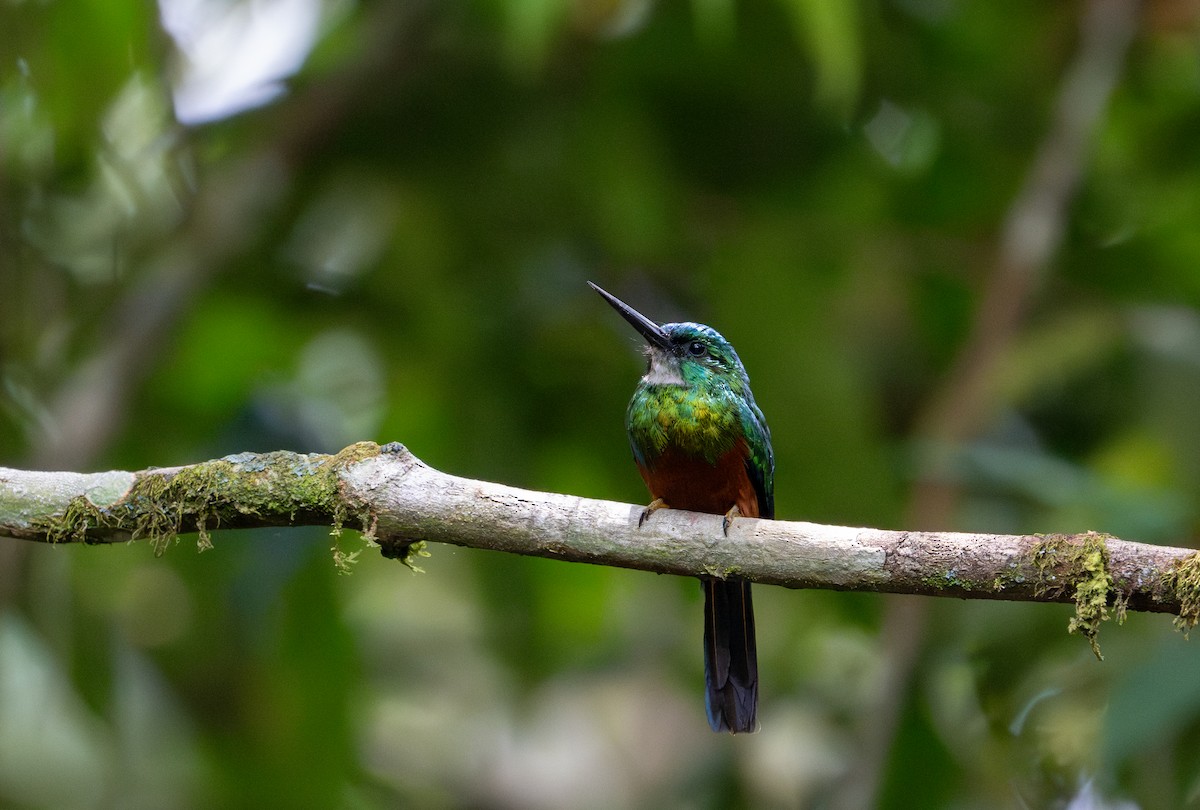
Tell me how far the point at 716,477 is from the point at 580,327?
65.5 inches

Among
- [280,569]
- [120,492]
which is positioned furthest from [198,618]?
[120,492]

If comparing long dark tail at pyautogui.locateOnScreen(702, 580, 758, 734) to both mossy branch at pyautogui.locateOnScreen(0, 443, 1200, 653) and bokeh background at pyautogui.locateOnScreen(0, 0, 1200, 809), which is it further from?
mossy branch at pyautogui.locateOnScreen(0, 443, 1200, 653)

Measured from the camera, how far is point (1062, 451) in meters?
4.81

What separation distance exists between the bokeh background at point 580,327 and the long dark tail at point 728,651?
0.75 m

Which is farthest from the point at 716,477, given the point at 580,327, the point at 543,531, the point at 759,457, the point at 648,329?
the point at 580,327

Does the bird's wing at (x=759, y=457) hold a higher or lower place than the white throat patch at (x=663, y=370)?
lower

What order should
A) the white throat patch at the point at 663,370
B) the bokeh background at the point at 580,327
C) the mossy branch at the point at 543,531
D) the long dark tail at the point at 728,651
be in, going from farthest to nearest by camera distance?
the bokeh background at the point at 580,327, the white throat patch at the point at 663,370, the long dark tail at the point at 728,651, the mossy branch at the point at 543,531

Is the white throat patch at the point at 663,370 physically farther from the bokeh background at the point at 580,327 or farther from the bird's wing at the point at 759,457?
the bokeh background at the point at 580,327

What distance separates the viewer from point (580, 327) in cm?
471

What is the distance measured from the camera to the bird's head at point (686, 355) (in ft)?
11.3

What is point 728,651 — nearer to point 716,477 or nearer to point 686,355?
point 716,477

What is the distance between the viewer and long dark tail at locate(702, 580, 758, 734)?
316 cm

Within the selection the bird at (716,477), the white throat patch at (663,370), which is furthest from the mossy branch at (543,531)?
the white throat patch at (663,370)

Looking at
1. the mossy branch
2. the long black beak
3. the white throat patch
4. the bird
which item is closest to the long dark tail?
the bird
